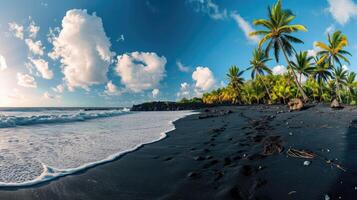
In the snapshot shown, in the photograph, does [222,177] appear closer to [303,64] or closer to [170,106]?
[303,64]

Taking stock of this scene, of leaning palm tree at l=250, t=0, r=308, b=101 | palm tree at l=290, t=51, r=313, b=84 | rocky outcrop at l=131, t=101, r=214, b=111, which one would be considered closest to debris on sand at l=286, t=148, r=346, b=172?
leaning palm tree at l=250, t=0, r=308, b=101

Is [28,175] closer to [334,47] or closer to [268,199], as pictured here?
[268,199]

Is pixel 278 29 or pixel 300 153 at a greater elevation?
pixel 278 29

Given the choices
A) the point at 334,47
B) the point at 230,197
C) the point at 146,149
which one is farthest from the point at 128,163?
the point at 334,47

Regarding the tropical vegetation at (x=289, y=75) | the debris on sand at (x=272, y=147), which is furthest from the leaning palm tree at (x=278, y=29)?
the debris on sand at (x=272, y=147)

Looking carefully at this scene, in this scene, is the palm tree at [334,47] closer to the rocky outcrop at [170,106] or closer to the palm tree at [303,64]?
the palm tree at [303,64]


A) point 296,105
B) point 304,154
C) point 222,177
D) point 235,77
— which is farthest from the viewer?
point 235,77

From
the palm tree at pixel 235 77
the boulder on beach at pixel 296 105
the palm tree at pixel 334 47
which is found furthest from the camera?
the palm tree at pixel 235 77

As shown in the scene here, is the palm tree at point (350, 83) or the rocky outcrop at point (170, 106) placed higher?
the palm tree at point (350, 83)

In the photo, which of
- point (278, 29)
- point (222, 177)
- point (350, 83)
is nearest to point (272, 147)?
point (222, 177)

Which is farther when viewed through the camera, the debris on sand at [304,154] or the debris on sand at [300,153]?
the debris on sand at [300,153]

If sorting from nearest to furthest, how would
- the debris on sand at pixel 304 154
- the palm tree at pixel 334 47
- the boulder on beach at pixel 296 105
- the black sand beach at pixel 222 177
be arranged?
the black sand beach at pixel 222 177, the debris on sand at pixel 304 154, the boulder on beach at pixel 296 105, the palm tree at pixel 334 47

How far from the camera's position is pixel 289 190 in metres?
2.60

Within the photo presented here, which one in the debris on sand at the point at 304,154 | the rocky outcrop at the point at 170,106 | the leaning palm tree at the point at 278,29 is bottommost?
the debris on sand at the point at 304,154
